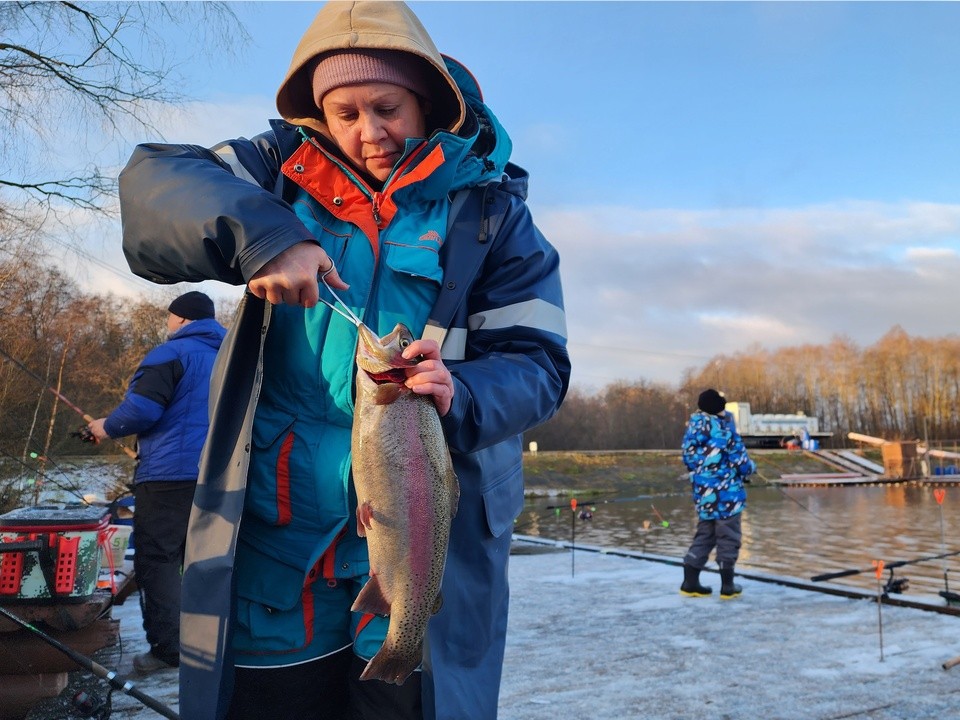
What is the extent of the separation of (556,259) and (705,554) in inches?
270

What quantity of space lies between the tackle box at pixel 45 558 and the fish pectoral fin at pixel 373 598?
10.9 ft

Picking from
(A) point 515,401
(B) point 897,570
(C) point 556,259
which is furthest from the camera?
(B) point 897,570

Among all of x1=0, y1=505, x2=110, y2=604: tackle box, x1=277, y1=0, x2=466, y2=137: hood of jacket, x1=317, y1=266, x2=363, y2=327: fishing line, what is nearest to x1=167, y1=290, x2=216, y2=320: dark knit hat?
x1=0, y1=505, x2=110, y2=604: tackle box

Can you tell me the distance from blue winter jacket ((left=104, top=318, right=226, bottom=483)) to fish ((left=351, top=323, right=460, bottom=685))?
466cm

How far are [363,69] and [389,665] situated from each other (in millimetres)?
1599

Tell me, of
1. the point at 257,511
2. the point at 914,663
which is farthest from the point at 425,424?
the point at 914,663

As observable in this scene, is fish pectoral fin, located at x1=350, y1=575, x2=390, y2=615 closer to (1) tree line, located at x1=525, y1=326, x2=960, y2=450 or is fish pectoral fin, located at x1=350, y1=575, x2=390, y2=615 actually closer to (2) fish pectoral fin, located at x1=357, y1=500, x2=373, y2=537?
(2) fish pectoral fin, located at x1=357, y1=500, x2=373, y2=537

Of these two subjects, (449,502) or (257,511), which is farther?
(257,511)

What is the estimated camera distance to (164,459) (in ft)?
20.4

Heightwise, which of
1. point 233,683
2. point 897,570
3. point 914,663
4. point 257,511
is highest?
point 257,511

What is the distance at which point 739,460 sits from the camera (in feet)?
31.0

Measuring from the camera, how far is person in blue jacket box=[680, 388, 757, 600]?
893cm

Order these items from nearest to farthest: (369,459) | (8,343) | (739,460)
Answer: (369,459) → (8,343) → (739,460)

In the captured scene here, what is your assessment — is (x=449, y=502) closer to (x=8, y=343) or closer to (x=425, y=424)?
(x=425, y=424)
